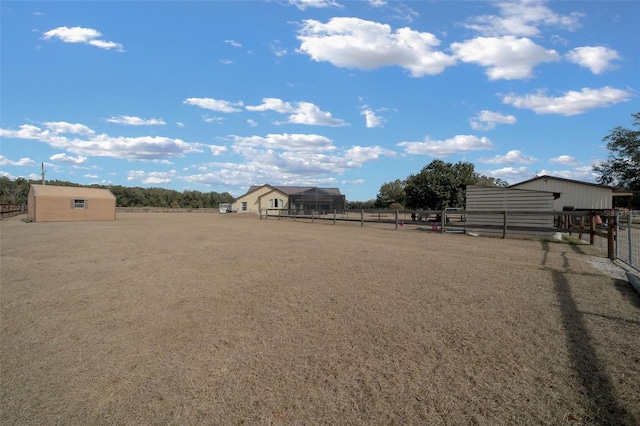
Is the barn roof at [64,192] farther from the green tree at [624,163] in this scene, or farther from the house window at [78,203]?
the green tree at [624,163]

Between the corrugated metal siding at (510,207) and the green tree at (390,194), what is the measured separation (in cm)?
4495

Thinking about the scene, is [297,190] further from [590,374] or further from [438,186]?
[590,374]

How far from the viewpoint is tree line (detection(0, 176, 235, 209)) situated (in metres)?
77.0

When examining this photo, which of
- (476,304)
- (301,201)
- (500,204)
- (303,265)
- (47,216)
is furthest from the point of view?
(301,201)

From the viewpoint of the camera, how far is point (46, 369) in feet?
11.9

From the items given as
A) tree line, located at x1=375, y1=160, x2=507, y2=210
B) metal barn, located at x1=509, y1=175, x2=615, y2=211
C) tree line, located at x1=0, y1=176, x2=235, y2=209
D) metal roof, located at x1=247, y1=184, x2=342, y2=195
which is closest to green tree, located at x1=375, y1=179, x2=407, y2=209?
metal roof, located at x1=247, y1=184, x2=342, y2=195

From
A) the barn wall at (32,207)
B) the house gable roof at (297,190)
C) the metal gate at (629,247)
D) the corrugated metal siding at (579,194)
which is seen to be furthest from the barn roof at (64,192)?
the metal gate at (629,247)

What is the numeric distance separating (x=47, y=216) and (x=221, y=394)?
118 ft

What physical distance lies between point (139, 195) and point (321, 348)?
338 feet

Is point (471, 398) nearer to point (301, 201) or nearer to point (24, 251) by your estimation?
point (24, 251)

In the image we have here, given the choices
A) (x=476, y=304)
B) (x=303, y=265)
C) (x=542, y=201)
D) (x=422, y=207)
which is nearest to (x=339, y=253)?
(x=303, y=265)

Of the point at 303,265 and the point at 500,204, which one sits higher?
the point at 500,204

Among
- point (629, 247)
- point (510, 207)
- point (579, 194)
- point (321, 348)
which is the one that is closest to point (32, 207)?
point (510, 207)

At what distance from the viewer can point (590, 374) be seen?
3.25m
